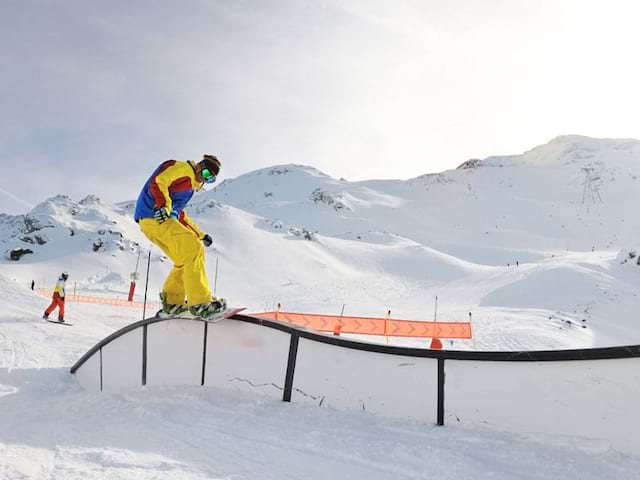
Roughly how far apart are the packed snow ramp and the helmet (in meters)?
1.52

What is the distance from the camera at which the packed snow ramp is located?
2803 mm

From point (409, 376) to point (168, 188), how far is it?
2.83m

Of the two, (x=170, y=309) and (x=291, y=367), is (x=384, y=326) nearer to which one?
(x=170, y=309)

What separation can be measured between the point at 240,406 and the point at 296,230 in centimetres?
3498

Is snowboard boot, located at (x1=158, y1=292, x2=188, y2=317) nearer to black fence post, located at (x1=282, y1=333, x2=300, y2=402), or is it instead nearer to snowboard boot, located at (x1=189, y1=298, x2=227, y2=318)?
snowboard boot, located at (x1=189, y1=298, x2=227, y2=318)

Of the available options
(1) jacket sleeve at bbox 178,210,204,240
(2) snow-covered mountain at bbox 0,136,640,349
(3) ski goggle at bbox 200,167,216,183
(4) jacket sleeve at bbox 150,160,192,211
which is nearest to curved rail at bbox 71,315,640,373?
(1) jacket sleeve at bbox 178,210,204,240

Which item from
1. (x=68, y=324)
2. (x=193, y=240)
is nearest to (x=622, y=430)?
(x=193, y=240)

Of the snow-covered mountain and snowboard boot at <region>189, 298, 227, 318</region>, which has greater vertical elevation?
the snow-covered mountain

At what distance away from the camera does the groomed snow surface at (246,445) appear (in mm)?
2508

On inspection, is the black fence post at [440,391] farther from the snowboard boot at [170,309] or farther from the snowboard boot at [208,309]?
the snowboard boot at [170,309]

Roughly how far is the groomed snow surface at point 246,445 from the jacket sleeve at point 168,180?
5.78 ft

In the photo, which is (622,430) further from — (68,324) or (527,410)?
(68,324)

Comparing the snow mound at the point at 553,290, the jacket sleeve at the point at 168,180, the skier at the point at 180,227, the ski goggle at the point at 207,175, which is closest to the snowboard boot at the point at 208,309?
the skier at the point at 180,227

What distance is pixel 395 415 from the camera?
3.45 meters
